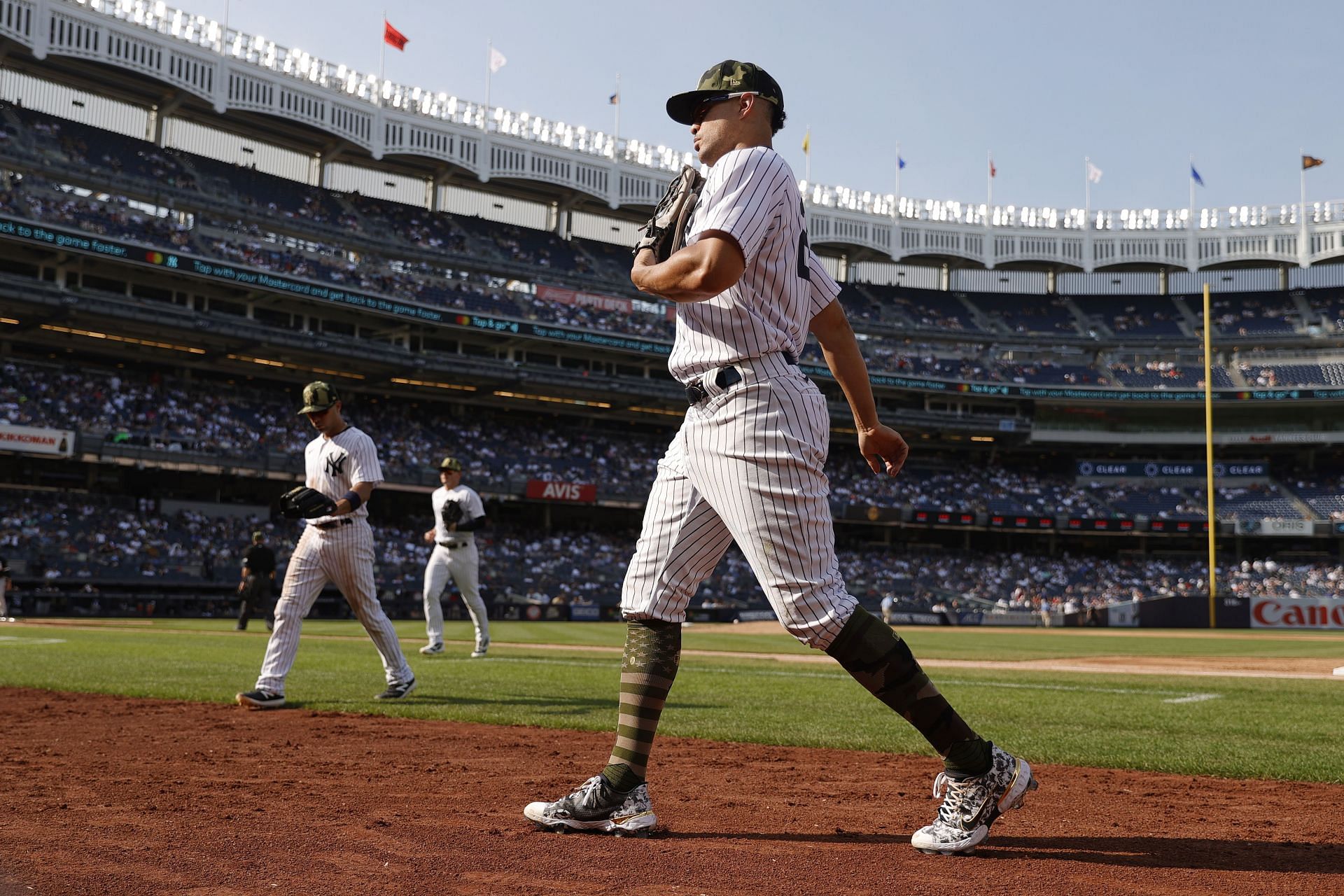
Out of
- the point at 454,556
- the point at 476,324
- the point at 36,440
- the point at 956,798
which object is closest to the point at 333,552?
the point at 956,798

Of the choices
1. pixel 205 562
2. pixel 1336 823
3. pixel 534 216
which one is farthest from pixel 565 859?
pixel 534 216

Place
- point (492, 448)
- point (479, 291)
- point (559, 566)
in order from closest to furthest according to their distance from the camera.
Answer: point (559, 566), point (492, 448), point (479, 291)

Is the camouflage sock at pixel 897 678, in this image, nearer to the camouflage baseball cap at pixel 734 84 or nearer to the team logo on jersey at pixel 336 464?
the camouflage baseball cap at pixel 734 84

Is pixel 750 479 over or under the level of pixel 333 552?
over

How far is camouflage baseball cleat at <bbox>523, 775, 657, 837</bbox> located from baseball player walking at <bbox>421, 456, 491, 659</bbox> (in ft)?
28.2

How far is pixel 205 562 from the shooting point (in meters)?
31.8

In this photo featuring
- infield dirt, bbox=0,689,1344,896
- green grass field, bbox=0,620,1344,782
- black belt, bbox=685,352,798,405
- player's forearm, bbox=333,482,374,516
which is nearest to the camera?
infield dirt, bbox=0,689,1344,896

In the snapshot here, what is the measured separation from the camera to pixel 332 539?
23.6 feet

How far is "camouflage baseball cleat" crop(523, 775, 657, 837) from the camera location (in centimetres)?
337

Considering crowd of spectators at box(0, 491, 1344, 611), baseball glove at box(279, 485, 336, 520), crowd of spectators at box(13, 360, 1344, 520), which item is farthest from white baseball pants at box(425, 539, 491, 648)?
crowd of spectators at box(13, 360, 1344, 520)

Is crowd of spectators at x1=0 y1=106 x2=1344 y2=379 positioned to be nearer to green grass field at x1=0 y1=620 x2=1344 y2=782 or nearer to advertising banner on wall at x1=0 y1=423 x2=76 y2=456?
advertising banner on wall at x1=0 y1=423 x2=76 y2=456

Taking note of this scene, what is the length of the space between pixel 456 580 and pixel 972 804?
990 centimetres

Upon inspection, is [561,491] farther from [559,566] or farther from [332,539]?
[332,539]

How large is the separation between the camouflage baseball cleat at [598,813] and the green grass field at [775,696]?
7.88 ft
